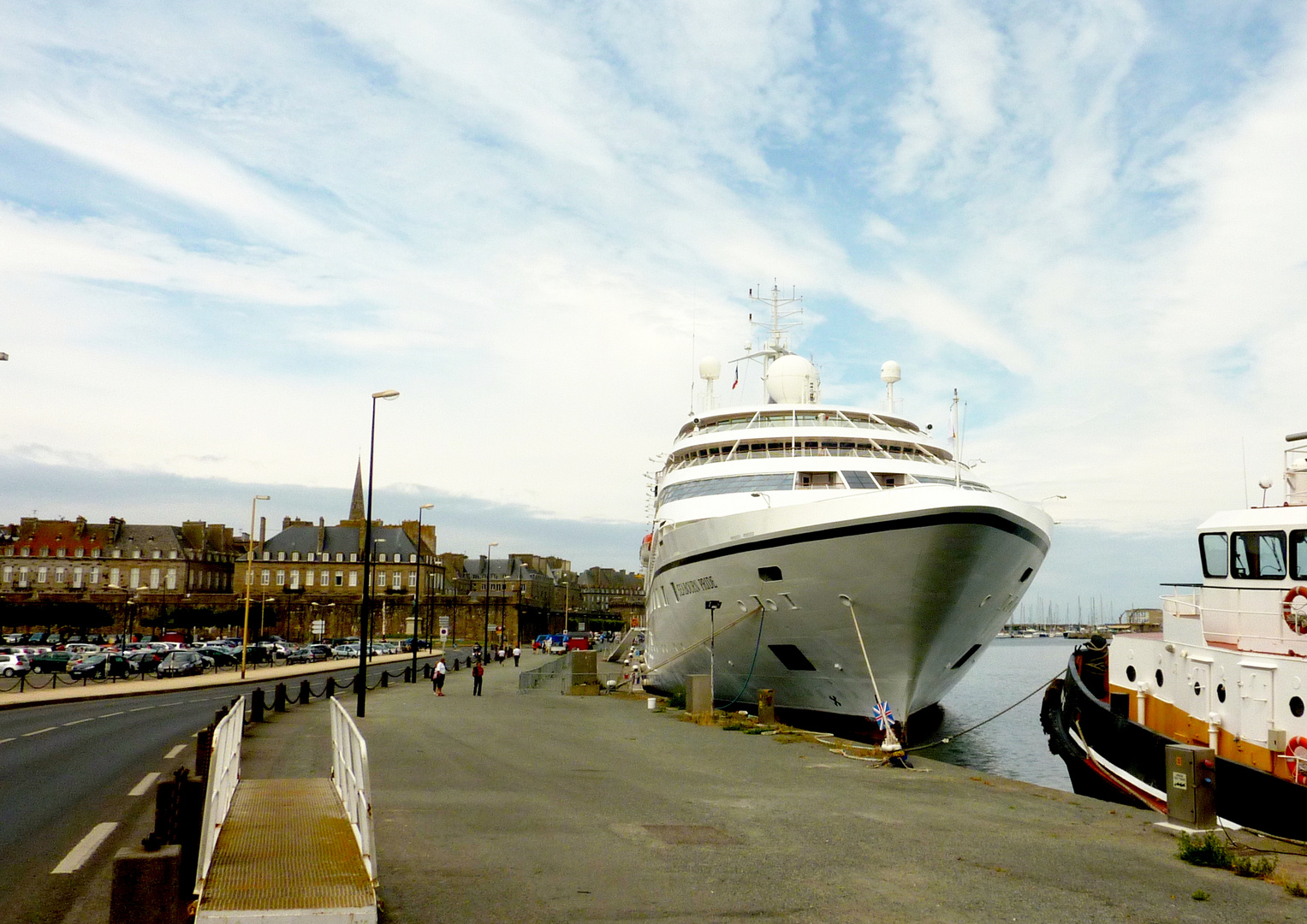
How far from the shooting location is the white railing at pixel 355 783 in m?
7.25

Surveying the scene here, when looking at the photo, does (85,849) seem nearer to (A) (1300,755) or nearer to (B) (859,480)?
(A) (1300,755)

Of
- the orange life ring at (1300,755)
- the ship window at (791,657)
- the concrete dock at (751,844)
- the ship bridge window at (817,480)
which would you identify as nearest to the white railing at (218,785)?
the concrete dock at (751,844)

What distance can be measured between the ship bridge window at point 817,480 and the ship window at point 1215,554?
1023 centimetres

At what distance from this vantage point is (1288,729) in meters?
13.2

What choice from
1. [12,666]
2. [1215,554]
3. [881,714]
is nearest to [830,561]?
[881,714]

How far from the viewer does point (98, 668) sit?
4734 cm

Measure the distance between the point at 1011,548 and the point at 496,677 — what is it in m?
31.1

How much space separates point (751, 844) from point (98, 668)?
154ft

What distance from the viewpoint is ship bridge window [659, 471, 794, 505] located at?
26188mm

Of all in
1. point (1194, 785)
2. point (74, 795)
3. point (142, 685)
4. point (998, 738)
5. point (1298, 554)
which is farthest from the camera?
point (142, 685)

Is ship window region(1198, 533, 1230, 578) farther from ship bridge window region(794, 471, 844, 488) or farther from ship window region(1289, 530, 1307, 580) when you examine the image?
ship bridge window region(794, 471, 844, 488)

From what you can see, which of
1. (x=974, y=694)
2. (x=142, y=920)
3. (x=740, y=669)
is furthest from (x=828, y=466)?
(x=974, y=694)

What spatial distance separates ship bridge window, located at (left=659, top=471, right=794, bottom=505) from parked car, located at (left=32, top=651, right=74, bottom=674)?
131 ft

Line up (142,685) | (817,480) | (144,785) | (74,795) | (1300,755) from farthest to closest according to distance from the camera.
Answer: (142,685), (817,480), (144,785), (74,795), (1300,755)
